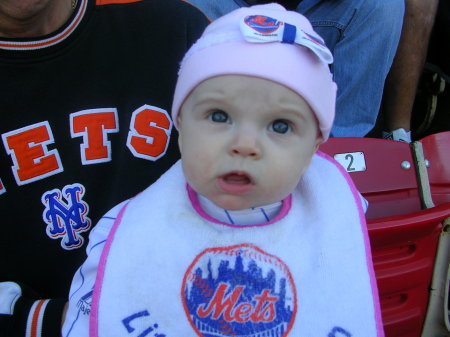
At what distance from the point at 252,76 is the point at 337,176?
0.42 meters

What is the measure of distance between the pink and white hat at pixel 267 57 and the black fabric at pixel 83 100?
0.98 feet

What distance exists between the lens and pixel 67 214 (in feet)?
3.59

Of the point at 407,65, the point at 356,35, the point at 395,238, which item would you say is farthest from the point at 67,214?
the point at 407,65

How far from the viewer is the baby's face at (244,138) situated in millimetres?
776

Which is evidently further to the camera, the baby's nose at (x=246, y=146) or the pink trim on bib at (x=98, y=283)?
the pink trim on bib at (x=98, y=283)

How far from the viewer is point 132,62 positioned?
1.13m

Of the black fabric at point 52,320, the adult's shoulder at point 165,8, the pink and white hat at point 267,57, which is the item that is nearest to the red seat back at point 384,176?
the pink and white hat at point 267,57

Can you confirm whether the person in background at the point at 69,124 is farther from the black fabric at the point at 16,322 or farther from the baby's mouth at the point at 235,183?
the baby's mouth at the point at 235,183

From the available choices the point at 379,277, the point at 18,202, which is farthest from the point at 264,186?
the point at 18,202

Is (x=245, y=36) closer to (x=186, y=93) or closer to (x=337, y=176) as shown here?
(x=186, y=93)

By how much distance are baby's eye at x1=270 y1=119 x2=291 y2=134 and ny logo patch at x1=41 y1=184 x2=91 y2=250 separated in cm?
53

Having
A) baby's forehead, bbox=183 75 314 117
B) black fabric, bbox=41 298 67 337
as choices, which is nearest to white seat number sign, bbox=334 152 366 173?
baby's forehead, bbox=183 75 314 117

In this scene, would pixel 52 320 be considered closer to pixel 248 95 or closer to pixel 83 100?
pixel 83 100

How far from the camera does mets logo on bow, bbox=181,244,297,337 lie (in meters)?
0.91
